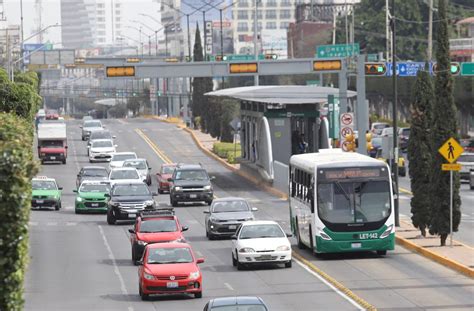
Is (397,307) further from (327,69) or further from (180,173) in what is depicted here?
(327,69)

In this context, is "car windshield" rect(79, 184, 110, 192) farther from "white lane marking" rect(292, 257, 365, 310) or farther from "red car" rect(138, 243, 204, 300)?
"red car" rect(138, 243, 204, 300)

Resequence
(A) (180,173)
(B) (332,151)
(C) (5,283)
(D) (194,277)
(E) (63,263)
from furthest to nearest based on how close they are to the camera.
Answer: (A) (180,173) < (B) (332,151) < (E) (63,263) < (D) (194,277) < (C) (5,283)

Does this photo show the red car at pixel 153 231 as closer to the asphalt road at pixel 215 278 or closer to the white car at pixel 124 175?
the asphalt road at pixel 215 278

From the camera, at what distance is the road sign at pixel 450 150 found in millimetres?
38250

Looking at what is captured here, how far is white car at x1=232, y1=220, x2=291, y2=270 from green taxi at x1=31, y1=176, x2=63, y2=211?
23.2 metres

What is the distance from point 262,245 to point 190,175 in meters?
23.6

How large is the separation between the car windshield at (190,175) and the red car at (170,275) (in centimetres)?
2738

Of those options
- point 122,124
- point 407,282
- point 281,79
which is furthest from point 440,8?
point 281,79

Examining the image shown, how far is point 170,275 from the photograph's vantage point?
98.4 feet

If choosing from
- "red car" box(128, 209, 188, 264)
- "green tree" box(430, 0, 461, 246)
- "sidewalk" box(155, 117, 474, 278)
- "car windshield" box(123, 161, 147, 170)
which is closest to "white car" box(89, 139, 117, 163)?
"car windshield" box(123, 161, 147, 170)

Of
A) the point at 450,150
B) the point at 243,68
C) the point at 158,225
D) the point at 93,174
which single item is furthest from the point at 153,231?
the point at 243,68

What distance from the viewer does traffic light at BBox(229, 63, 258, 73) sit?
71.5 meters

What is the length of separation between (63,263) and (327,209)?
8.40 m

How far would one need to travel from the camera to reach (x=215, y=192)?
65.6 meters
